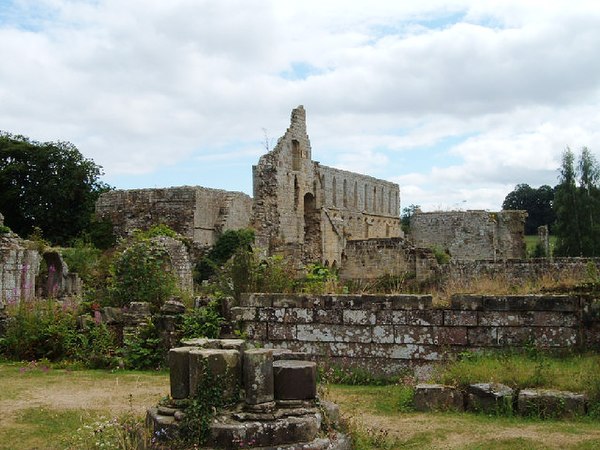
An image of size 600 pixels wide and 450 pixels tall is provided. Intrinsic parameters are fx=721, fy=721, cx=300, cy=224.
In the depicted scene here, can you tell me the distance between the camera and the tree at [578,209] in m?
44.2

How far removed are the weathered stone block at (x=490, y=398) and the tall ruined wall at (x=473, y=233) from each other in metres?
28.1

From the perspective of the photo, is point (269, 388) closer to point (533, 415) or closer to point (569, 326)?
point (533, 415)

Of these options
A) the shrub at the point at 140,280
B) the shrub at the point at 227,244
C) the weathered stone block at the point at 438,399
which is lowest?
the weathered stone block at the point at 438,399

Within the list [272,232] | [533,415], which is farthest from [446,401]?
[272,232]

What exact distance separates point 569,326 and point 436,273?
13.1 metres

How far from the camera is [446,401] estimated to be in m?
8.27

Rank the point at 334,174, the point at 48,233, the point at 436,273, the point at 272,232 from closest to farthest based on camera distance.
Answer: the point at 436,273 < the point at 272,232 < the point at 334,174 < the point at 48,233

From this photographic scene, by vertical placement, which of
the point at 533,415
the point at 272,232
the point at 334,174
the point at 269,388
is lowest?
the point at 533,415

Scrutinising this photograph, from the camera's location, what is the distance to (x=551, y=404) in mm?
7805

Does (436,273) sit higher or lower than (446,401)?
higher

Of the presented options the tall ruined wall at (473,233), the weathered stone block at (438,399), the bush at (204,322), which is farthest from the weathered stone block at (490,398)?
the tall ruined wall at (473,233)

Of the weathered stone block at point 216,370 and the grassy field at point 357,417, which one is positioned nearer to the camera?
the weathered stone block at point 216,370

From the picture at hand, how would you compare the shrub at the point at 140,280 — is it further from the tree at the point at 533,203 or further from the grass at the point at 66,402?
the tree at the point at 533,203

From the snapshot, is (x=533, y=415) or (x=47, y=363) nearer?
(x=533, y=415)
